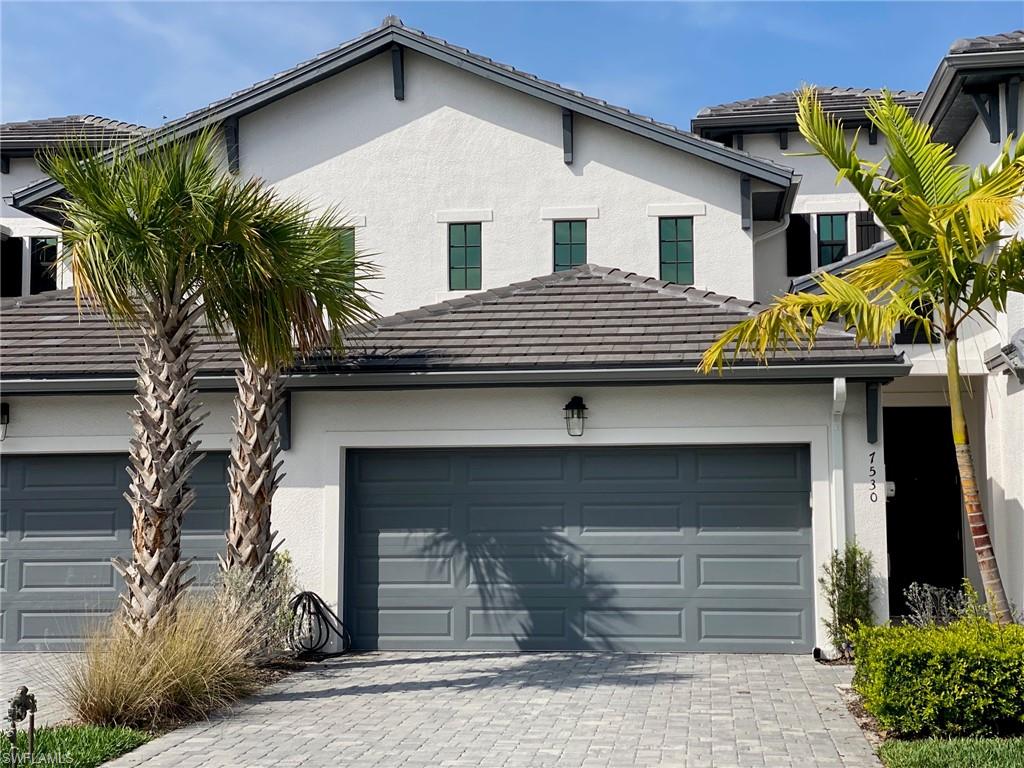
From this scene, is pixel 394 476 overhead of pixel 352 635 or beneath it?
overhead

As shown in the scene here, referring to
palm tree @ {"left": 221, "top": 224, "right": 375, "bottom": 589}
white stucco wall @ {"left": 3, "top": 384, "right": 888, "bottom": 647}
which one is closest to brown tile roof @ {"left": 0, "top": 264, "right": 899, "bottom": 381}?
white stucco wall @ {"left": 3, "top": 384, "right": 888, "bottom": 647}

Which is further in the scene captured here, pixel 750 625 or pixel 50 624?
pixel 50 624

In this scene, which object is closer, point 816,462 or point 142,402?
point 142,402

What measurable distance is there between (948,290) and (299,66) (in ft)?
34.5

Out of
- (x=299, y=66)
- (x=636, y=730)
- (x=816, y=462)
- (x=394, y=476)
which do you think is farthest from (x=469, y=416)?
(x=299, y=66)

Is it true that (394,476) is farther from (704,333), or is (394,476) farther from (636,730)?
(636,730)

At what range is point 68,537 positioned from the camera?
13.8 meters

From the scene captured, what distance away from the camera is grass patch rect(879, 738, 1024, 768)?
23.9 ft

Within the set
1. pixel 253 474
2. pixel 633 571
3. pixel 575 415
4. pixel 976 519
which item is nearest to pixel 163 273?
pixel 253 474

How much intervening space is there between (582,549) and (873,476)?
334 centimetres

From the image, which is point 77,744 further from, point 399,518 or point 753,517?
point 753,517

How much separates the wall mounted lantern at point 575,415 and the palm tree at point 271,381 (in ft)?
8.66

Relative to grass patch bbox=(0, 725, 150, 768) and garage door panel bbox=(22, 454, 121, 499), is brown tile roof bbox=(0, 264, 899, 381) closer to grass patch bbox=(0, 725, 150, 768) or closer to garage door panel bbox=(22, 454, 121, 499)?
garage door panel bbox=(22, 454, 121, 499)

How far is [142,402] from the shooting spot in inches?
402
